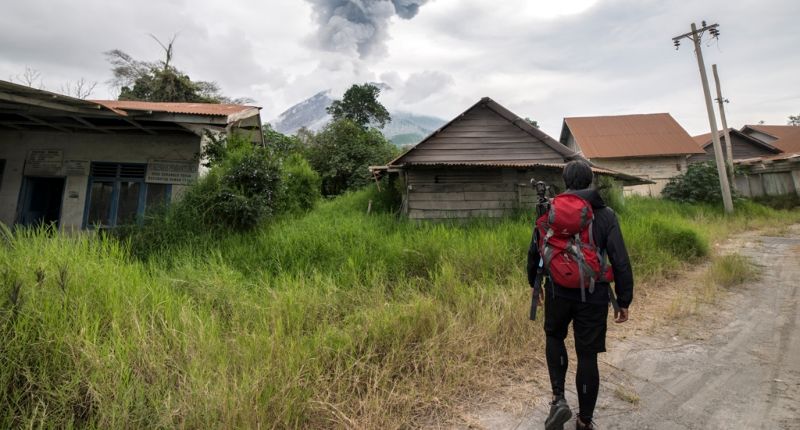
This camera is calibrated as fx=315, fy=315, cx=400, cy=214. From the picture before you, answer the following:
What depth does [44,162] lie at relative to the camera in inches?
287

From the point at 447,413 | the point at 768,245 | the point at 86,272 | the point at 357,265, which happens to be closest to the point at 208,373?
the point at 447,413

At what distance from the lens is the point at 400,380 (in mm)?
2480

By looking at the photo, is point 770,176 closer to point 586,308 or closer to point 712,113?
point 712,113

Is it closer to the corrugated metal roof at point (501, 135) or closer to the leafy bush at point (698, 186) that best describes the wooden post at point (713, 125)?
the leafy bush at point (698, 186)

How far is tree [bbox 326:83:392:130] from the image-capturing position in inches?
1087

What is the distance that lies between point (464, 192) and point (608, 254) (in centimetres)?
742

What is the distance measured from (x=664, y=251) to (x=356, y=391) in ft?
23.2

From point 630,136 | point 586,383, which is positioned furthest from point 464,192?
point 630,136

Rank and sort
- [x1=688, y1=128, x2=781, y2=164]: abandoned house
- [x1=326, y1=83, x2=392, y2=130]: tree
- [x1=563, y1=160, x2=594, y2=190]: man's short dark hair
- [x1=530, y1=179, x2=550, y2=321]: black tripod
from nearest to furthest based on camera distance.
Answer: [x1=563, y1=160, x2=594, y2=190]: man's short dark hair
[x1=530, y1=179, x2=550, y2=321]: black tripod
[x1=688, y1=128, x2=781, y2=164]: abandoned house
[x1=326, y1=83, x2=392, y2=130]: tree

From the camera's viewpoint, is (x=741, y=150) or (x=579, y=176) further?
(x=741, y=150)

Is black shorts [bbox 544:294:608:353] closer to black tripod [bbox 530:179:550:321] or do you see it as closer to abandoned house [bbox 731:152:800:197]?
black tripod [bbox 530:179:550:321]

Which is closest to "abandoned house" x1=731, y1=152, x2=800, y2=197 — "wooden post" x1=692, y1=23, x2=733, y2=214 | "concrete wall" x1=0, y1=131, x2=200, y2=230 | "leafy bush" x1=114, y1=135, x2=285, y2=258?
"wooden post" x1=692, y1=23, x2=733, y2=214

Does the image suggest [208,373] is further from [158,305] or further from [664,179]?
[664,179]

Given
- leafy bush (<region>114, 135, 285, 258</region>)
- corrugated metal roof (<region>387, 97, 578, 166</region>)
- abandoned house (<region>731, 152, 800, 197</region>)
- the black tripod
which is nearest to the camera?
the black tripod
